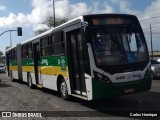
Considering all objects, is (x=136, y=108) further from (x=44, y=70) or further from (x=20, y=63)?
(x=20, y=63)

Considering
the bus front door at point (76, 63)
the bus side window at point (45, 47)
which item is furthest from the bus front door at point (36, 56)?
the bus front door at point (76, 63)

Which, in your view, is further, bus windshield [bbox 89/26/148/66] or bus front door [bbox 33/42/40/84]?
bus front door [bbox 33/42/40/84]

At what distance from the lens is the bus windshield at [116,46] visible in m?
10.4

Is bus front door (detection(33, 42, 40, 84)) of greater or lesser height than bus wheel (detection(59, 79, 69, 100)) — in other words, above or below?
above

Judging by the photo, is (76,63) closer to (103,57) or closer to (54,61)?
(103,57)

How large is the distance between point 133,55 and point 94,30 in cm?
153

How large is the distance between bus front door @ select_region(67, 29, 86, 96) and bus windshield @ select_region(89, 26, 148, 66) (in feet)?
3.03

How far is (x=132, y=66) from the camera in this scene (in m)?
10.7

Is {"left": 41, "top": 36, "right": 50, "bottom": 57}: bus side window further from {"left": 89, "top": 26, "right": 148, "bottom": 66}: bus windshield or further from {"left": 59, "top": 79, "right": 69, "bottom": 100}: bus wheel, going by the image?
{"left": 89, "top": 26, "right": 148, "bottom": 66}: bus windshield

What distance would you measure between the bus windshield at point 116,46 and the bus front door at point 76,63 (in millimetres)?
925

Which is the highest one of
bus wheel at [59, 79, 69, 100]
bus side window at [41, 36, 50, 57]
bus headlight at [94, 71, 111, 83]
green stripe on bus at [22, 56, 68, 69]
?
bus side window at [41, 36, 50, 57]

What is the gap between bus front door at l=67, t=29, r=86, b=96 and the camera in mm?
11328

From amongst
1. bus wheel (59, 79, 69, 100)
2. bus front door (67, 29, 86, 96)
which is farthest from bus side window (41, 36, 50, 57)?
bus front door (67, 29, 86, 96)

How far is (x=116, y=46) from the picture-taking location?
1062cm
